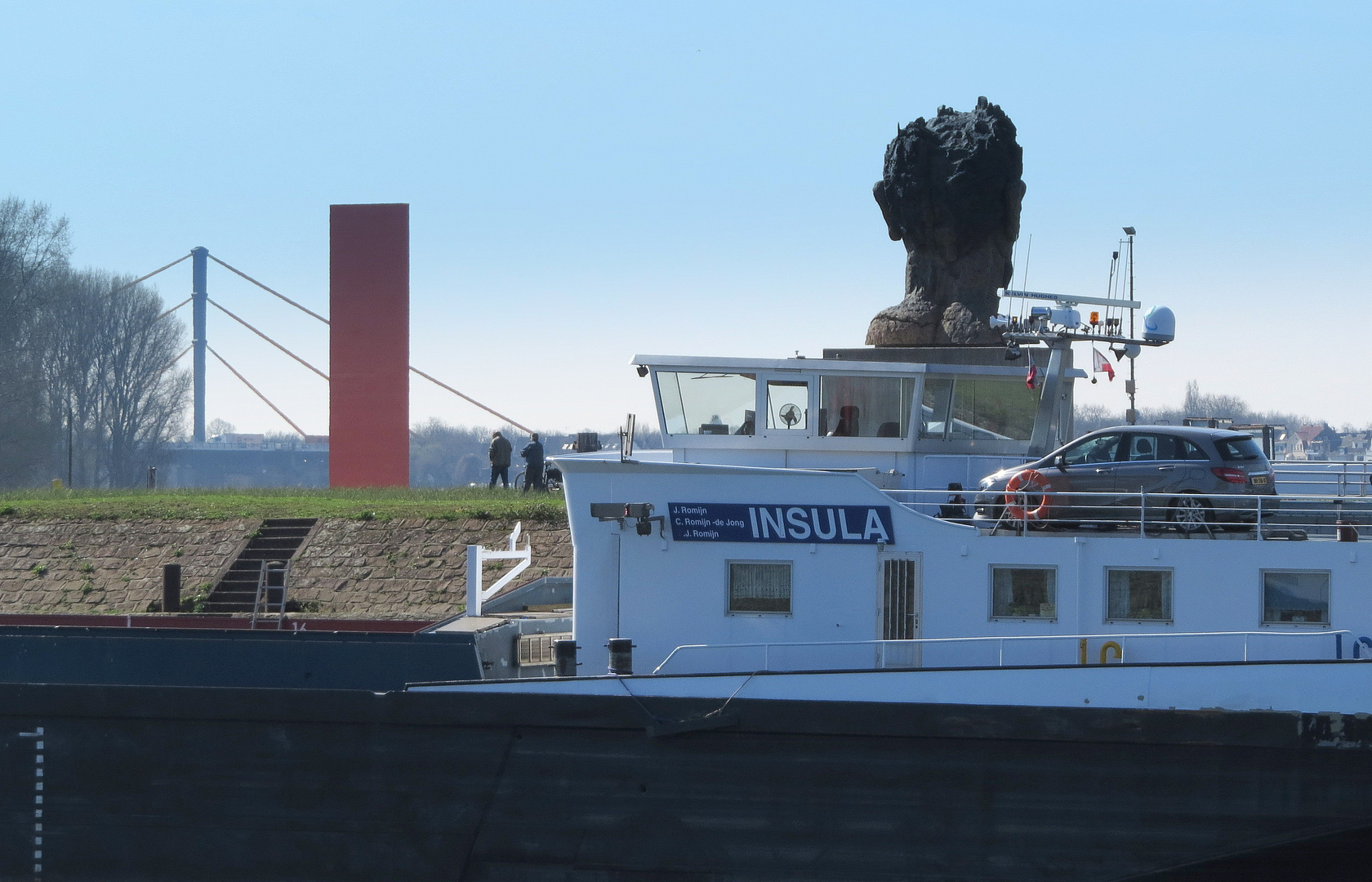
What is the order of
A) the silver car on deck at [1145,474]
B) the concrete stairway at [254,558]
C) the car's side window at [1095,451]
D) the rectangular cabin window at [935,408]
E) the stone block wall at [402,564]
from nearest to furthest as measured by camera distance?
the silver car on deck at [1145,474] < the car's side window at [1095,451] < the rectangular cabin window at [935,408] < the stone block wall at [402,564] < the concrete stairway at [254,558]

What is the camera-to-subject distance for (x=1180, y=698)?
9.40 m

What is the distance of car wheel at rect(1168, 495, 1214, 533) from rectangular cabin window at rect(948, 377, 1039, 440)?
1.79 meters

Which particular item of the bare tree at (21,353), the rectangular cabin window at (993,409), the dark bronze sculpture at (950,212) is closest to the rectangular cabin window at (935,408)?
the rectangular cabin window at (993,409)

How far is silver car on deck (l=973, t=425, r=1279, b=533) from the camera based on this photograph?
1130cm

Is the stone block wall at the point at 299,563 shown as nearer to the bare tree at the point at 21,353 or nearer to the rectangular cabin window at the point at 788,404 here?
the rectangular cabin window at the point at 788,404

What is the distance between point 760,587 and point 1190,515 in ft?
13.1

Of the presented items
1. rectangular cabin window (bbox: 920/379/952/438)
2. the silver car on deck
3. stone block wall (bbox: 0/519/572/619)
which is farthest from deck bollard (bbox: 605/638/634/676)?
stone block wall (bbox: 0/519/572/619)

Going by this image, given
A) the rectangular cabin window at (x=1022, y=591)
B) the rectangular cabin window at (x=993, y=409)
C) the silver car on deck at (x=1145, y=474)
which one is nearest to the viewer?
the rectangular cabin window at (x=1022, y=591)

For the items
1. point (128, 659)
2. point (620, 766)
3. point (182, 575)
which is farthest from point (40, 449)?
point (620, 766)

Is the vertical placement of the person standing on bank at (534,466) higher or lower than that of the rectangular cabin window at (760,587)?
higher

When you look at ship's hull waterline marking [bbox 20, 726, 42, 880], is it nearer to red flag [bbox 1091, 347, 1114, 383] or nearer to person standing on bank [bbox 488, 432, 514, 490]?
red flag [bbox 1091, 347, 1114, 383]

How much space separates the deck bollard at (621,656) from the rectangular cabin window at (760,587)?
107 cm

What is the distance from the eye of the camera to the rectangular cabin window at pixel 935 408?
12.3 meters

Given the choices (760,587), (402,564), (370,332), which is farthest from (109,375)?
(760,587)
